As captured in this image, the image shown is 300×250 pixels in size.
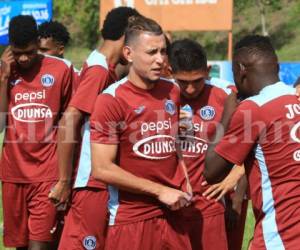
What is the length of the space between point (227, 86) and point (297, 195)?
1.83 metres

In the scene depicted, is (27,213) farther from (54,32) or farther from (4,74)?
(54,32)

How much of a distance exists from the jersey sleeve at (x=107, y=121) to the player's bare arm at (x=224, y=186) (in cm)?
105

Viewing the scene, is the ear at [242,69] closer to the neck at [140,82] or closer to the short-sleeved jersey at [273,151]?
the short-sleeved jersey at [273,151]

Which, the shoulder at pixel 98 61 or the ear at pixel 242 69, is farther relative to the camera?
the shoulder at pixel 98 61

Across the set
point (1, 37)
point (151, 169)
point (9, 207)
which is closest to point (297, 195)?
point (151, 169)

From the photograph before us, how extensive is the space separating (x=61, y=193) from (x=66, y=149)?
362mm

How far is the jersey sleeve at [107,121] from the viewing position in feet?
15.9

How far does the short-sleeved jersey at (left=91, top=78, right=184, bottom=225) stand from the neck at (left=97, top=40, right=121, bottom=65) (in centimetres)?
76

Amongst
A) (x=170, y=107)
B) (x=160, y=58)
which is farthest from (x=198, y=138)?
(x=160, y=58)

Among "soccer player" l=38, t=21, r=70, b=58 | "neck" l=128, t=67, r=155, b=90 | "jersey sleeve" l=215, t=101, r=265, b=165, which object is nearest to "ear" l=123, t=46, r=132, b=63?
"neck" l=128, t=67, r=155, b=90

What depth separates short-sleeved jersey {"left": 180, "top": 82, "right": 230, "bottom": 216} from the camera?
5699 millimetres

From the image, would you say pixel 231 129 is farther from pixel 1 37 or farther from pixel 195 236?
pixel 1 37

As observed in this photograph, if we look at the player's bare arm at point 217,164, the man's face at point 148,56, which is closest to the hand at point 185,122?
the man's face at point 148,56

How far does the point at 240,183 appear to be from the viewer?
6062mm
